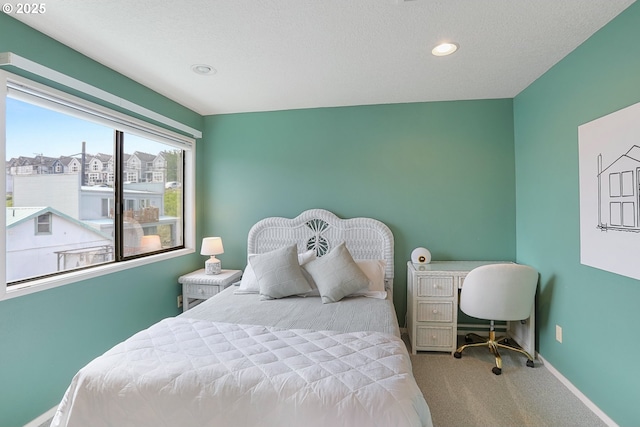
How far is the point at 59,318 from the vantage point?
206 cm

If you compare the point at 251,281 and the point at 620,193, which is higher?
the point at 620,193

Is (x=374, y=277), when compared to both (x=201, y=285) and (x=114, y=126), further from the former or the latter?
(x=114, y=126)

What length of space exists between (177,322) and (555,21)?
10.3 feet

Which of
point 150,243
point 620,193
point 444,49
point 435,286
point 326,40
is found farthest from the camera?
point 150,243

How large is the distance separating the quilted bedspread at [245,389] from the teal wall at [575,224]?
55.8 inches

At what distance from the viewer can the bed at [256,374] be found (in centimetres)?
128

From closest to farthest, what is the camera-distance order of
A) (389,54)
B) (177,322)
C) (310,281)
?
(177,322) → (389,54) → (310,281)

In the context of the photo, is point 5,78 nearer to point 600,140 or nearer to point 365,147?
point 365,147

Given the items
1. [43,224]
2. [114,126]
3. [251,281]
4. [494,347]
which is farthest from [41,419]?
[494,347]

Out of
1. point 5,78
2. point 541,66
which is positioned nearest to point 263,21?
point 5,78

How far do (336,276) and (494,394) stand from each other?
146 centimetres

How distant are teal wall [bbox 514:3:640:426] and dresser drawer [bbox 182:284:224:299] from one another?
3.11 meters

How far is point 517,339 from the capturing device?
9.71 feet

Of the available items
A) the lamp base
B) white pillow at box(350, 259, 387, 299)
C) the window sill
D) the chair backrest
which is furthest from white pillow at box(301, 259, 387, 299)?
the window sill
